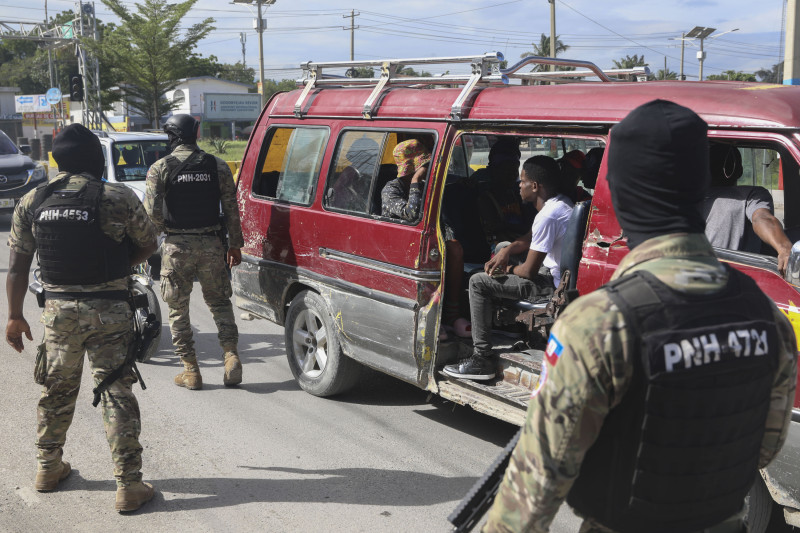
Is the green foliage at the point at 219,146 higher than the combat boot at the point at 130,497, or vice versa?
the green foliage at the point at 219,146

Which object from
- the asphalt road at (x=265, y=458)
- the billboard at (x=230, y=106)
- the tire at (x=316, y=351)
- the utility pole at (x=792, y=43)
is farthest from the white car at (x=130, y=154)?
the billboard at (x=230, y=106)

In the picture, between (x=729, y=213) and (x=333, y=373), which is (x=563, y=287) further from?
(x=333, y=373)

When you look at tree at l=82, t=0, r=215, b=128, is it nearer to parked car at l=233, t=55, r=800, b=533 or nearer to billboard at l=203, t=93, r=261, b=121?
billboard at l=203, t=93, r=261, b=121

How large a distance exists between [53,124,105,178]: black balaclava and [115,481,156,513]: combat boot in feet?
5.40

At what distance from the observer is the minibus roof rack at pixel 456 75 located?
4.66m

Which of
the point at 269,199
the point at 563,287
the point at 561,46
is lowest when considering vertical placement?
the point at 563,287

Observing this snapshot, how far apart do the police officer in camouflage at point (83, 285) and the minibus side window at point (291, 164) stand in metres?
1.76

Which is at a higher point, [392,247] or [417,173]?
[417,173]

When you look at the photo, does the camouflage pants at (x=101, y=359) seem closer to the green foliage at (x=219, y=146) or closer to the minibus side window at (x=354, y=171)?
the minibus side window at (x=354, y=171)

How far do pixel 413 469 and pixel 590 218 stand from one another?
1.79 meters

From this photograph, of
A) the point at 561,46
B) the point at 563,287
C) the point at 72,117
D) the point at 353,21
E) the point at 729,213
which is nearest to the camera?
the point at 729,213

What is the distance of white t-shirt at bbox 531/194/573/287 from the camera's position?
458 centimetres

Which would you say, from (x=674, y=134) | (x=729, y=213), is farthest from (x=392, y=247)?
(x=674, y=134)

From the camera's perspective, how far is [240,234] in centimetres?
600
